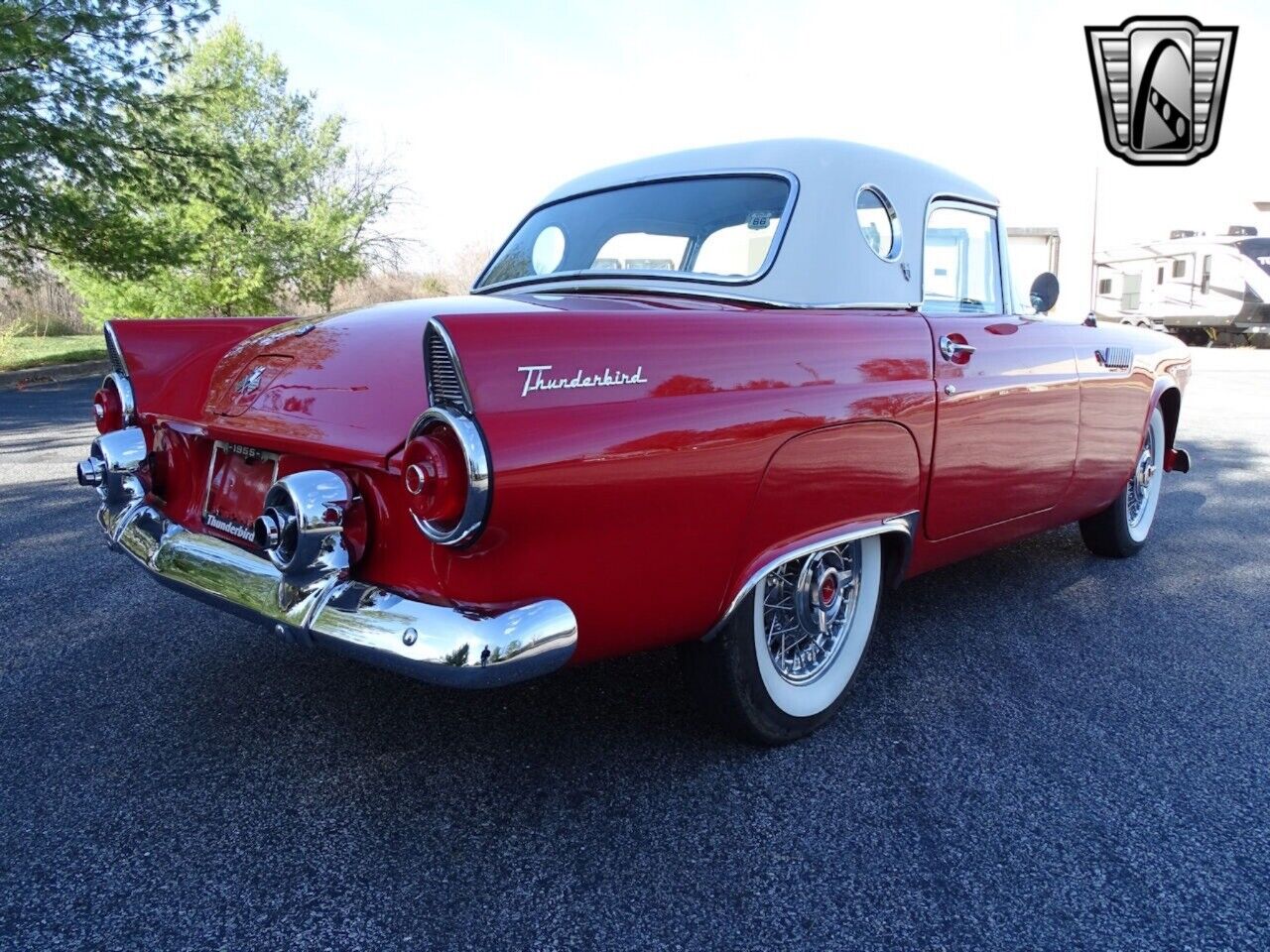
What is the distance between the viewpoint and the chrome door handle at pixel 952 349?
9.14 feet

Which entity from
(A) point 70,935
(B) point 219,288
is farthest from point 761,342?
(B) point 219,288

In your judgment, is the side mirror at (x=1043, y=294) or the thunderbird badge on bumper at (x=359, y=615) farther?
the side mirror at (x=1043, y=294)

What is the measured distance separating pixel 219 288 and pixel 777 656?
71.7ft

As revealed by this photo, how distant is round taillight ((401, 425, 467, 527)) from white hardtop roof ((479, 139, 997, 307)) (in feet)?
3.62

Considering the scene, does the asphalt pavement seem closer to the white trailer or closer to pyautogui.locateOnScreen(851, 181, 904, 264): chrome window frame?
pyautogui.locateOnScreen(851, 181, 904, 264): chrome window frame

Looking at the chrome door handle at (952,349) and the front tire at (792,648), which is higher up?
the chrome door handle at (952,349)

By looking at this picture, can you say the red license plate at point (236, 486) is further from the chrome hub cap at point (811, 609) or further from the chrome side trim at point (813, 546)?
the chrome hub cap at point (811, 609)

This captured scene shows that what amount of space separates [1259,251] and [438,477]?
25.4m

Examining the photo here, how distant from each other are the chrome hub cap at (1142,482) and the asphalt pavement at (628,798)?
41.1 inches

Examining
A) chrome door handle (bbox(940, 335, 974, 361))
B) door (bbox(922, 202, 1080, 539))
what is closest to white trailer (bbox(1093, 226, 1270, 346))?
door (bbox(922, 202, 1080, 539))

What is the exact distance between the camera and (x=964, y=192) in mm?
3395

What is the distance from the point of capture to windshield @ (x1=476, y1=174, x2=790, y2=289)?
9.14 ft

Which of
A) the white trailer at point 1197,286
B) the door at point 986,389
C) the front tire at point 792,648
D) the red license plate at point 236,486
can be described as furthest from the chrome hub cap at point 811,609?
the white trailer at point 1197,286

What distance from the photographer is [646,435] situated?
191cm
